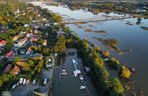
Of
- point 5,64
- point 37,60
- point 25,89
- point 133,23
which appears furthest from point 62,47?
point 133,23

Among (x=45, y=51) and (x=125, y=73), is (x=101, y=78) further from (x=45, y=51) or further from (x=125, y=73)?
(x=45, y=51)

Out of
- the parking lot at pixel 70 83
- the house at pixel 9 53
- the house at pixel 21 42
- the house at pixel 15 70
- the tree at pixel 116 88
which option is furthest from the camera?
the house at pixel 21 42

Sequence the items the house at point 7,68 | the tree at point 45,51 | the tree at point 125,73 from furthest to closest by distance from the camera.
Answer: the tree at point 45,51, the house at point 7,68, the tree at point 125,73

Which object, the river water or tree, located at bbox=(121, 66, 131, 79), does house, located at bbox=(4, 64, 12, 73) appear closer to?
the river water

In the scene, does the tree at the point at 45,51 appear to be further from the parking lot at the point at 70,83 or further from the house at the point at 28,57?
the parking lot at the point at 70,83

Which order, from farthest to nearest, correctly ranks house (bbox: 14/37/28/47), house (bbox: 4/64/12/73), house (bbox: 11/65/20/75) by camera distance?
house (bbox: 14/37/28/47) → house (bbox: 4/64/12/73) → house (bbox: 11/65/20/75)

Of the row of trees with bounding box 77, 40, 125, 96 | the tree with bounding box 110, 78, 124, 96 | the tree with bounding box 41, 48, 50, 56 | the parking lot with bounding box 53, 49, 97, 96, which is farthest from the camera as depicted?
the tree with bounding box 41, 48, 50, 56

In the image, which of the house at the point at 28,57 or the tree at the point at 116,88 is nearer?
the tree at the point at 116,88

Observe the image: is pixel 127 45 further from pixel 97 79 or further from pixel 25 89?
pixel 25 89

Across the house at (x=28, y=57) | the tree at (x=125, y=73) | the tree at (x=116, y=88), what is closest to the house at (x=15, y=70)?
the house at (x=28, y=57)

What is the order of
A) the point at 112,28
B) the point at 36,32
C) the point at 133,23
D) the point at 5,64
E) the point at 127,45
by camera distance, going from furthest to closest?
the point at 133,23
the point at 112,28
the point at 36,32
the point at 127,45
the point at 5,64

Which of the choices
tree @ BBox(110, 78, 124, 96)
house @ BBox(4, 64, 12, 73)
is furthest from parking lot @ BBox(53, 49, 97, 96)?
house @ BBox(4, 64, 12, 73)
